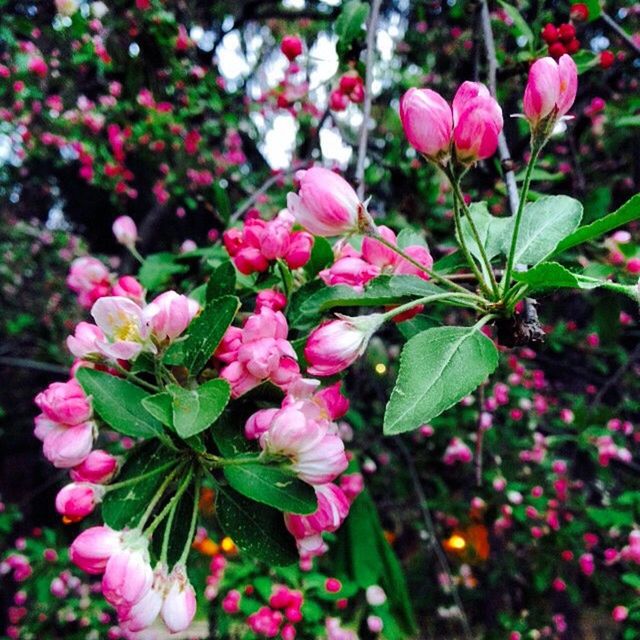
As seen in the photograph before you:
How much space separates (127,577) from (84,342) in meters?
0.28

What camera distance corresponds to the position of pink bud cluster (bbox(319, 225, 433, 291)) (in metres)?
0.67

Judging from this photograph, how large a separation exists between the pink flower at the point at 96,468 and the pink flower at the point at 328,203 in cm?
38

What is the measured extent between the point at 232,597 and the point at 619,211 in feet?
6.25

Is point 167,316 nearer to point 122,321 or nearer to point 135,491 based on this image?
point 122,321

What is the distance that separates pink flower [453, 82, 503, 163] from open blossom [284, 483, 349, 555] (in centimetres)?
41

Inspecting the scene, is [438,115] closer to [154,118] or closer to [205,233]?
[154,118]

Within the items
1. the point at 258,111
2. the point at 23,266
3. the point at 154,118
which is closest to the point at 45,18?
the point at 154,118

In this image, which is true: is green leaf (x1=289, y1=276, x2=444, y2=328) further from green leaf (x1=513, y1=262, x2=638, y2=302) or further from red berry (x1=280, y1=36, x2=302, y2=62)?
red berry (x1=280, y1=36, x2=302, y2=62)

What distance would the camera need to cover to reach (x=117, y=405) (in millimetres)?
638

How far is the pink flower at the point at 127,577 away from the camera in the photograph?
1.79ft

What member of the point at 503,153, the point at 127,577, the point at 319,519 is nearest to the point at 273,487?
the point at 319,519

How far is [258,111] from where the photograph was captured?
137 inches

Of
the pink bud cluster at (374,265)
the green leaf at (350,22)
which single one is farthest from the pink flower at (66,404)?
the green leaf at (350,22)

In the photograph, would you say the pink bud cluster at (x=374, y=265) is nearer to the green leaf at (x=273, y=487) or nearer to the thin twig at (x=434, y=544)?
the green leaf at (x=273, y=487)
